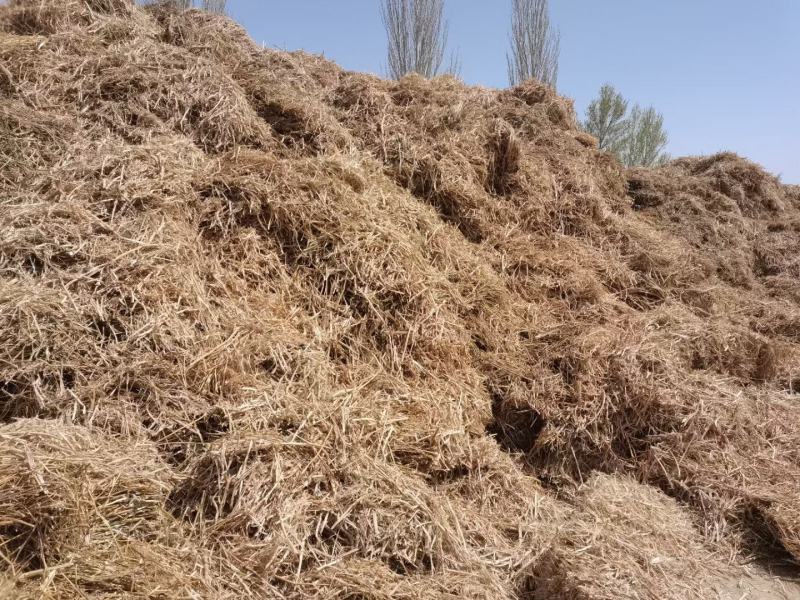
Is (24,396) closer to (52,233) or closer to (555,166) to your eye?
(52,233)

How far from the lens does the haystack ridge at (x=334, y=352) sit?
2.39m

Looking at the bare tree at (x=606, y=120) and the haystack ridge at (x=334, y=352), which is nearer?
the haystack ridge at (x=334, y=352)

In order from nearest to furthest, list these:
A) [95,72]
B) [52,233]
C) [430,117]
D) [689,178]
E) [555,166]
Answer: [52,233]
[95,72]
[430,117]
[555,166]
[689,178]

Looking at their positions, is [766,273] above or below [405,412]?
above

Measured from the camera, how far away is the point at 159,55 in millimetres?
4359

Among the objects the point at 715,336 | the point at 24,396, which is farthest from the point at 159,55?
the point at 715,336

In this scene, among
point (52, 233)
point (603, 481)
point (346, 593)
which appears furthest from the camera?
point (603, 481)

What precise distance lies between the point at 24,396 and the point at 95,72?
8.35 feet

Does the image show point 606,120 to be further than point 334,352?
Yes

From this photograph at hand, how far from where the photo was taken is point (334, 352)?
11.1 ft

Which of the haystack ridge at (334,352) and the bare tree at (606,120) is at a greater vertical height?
the bare tree at (606,120)

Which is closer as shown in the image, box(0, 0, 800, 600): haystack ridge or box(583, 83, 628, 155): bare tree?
box(0, 0, 800, 600): haystack ridge

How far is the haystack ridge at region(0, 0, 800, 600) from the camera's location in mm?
2393

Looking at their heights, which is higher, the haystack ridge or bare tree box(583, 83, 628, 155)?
bare tree box(583, 83, 628, 155)
